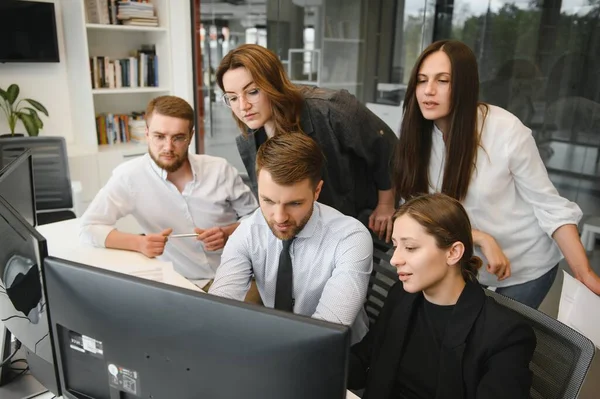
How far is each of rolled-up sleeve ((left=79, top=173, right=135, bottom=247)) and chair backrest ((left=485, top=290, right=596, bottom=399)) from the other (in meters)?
1.43

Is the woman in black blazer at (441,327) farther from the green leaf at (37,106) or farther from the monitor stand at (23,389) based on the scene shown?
the green leaf at (37,106)

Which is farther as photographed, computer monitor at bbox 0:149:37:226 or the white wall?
the white wall

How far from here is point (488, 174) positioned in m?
1.46

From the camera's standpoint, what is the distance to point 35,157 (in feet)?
9.84

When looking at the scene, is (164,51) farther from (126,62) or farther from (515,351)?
(515,351)

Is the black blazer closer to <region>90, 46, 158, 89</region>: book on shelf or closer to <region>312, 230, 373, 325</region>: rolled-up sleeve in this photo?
<region>312, 230, 373, 325</region>: rolled-up sleeve

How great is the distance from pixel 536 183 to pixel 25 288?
131 cm

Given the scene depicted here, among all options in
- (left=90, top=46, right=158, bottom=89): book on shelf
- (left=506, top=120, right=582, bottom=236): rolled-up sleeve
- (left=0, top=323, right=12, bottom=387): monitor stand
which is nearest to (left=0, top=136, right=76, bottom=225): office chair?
(left=90, top=46, right=158, bottom=89): book on shelf

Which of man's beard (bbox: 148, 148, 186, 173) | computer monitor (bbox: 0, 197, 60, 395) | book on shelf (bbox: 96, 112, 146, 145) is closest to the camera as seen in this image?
computer monitor (bbox: 0, 197, 60, 395)

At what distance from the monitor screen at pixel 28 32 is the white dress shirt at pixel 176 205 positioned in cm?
236

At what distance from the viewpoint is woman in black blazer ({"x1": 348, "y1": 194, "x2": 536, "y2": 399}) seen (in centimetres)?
110

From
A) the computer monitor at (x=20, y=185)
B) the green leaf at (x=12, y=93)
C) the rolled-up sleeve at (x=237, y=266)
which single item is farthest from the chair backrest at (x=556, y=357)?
the green leaf at (x=12, y=93)

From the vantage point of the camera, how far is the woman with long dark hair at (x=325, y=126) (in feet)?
5.24

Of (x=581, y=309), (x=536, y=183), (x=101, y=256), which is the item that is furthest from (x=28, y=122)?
(x=581, y=309)
